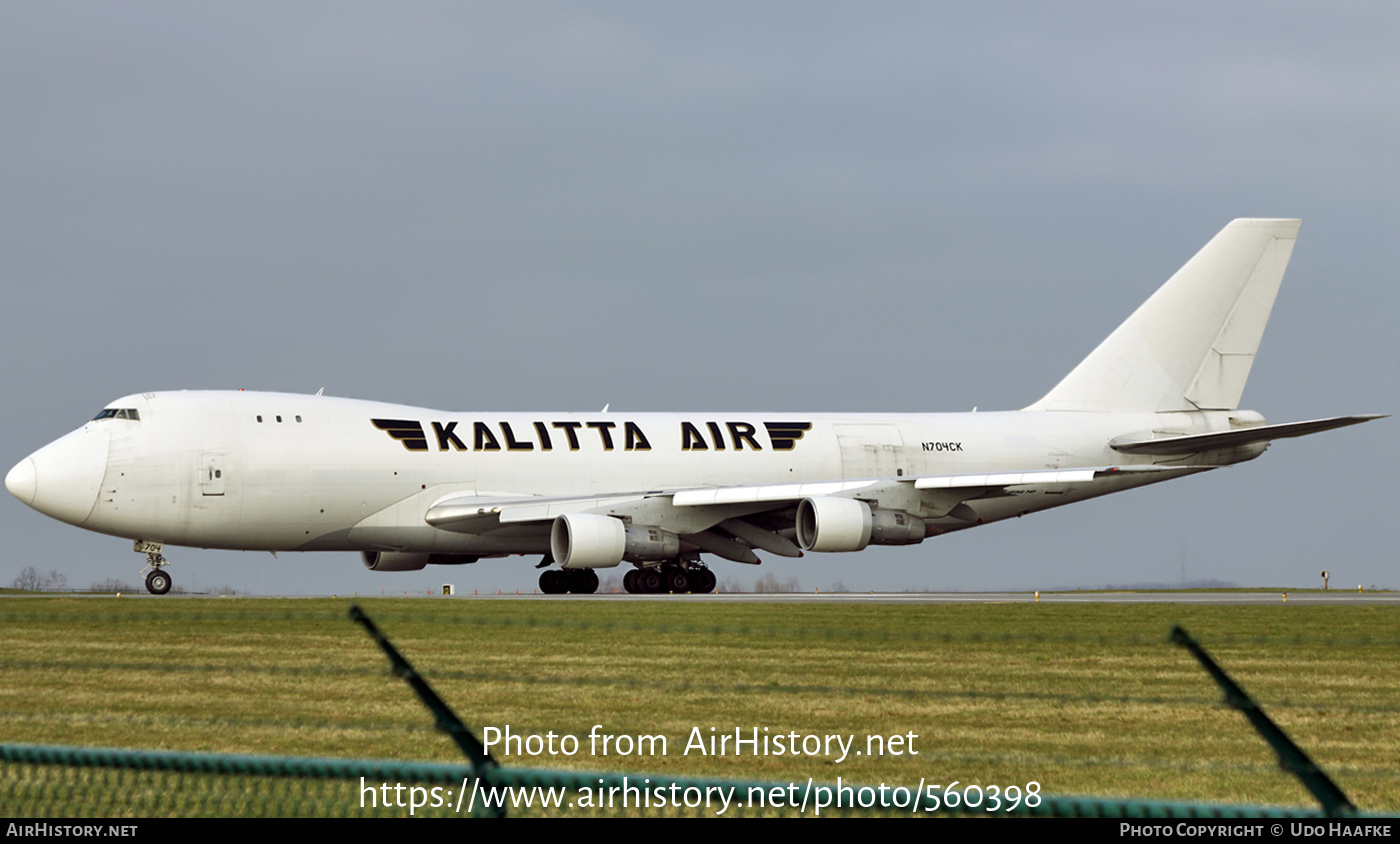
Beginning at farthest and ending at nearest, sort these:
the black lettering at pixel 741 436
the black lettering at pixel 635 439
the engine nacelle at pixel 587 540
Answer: the black lettering at pixel 741 436 → the black lettering at pixel 635 439 → the engine nacelle at pixel 587 540

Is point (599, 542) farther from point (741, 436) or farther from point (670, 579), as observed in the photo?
point (741, 436)

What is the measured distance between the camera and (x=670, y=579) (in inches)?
1412

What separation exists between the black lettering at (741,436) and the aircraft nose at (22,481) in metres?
15.9

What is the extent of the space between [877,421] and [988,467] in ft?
10.6

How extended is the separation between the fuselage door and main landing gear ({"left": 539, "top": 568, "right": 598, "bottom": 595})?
802 cm

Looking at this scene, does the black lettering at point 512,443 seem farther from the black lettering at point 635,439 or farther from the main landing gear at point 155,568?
the main landing gear at point 155,568

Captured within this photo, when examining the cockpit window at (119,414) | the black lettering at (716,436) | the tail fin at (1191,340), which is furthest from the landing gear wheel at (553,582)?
the tail fin at (1191,340)

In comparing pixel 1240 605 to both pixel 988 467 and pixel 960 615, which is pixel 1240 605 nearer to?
pixel 960 615

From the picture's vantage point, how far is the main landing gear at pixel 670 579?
3562 cm

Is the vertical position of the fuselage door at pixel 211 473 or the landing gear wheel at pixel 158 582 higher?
the fuselage door at pixel 211 473

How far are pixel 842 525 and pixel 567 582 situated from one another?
23.1ft

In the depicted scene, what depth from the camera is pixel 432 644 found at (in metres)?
18.6

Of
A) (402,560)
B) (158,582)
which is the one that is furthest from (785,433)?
(158,582)
